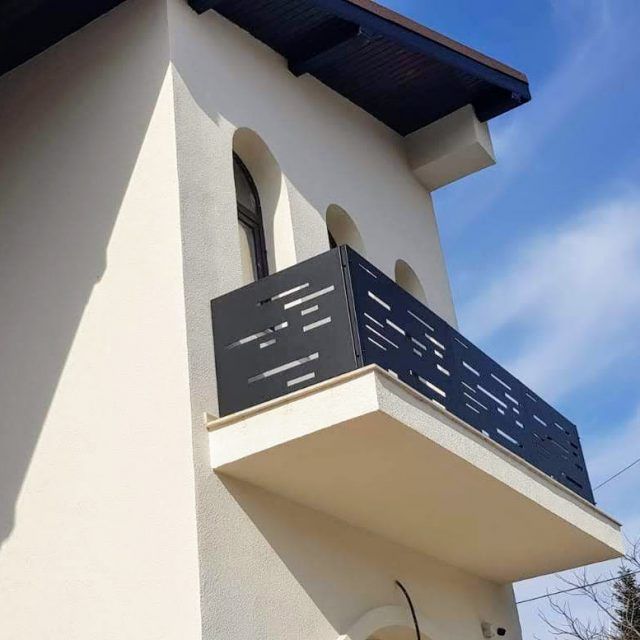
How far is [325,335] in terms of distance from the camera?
7031 mm

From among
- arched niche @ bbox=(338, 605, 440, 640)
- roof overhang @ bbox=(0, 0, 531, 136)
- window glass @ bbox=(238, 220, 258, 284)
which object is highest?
roof overhang @ bbox=(0, 0, 531, 136)

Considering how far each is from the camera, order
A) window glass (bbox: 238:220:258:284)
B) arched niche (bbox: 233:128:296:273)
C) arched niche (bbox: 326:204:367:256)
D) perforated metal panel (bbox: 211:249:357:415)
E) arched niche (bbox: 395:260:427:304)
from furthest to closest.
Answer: arched niche (bbox: 395:260:427:304), arched niche (bbox: 326:204:367:256), arched niche (bbox: 233:128:296:273), window glass (bbox: 238:220:258:284), perforated metal panel (bbox: 211:249:357:415)

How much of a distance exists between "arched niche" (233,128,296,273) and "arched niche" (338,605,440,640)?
9.05 ft

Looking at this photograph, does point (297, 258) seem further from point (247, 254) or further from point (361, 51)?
point (361, 51)

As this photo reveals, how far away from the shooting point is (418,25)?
33.4 ft

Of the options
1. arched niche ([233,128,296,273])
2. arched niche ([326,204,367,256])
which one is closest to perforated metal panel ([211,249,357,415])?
arched niche ([233,128,296,273])

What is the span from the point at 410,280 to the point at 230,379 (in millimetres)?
4072

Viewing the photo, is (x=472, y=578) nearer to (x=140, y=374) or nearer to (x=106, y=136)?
(x=140, y=374)

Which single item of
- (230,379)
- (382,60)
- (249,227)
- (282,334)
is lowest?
(230,379)

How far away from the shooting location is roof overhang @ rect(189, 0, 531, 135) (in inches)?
372

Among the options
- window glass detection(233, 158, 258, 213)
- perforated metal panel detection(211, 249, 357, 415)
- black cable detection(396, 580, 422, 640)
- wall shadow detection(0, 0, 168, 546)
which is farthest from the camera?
window glass detection(233, 158, 258, 213)

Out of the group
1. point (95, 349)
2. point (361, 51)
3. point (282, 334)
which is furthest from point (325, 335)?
point (361, 51)

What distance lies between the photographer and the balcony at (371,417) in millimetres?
6738

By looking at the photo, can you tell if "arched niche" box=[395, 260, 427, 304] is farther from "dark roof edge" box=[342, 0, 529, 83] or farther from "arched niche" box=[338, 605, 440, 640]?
"arched niche" box=[338, 605, 440, 640]
